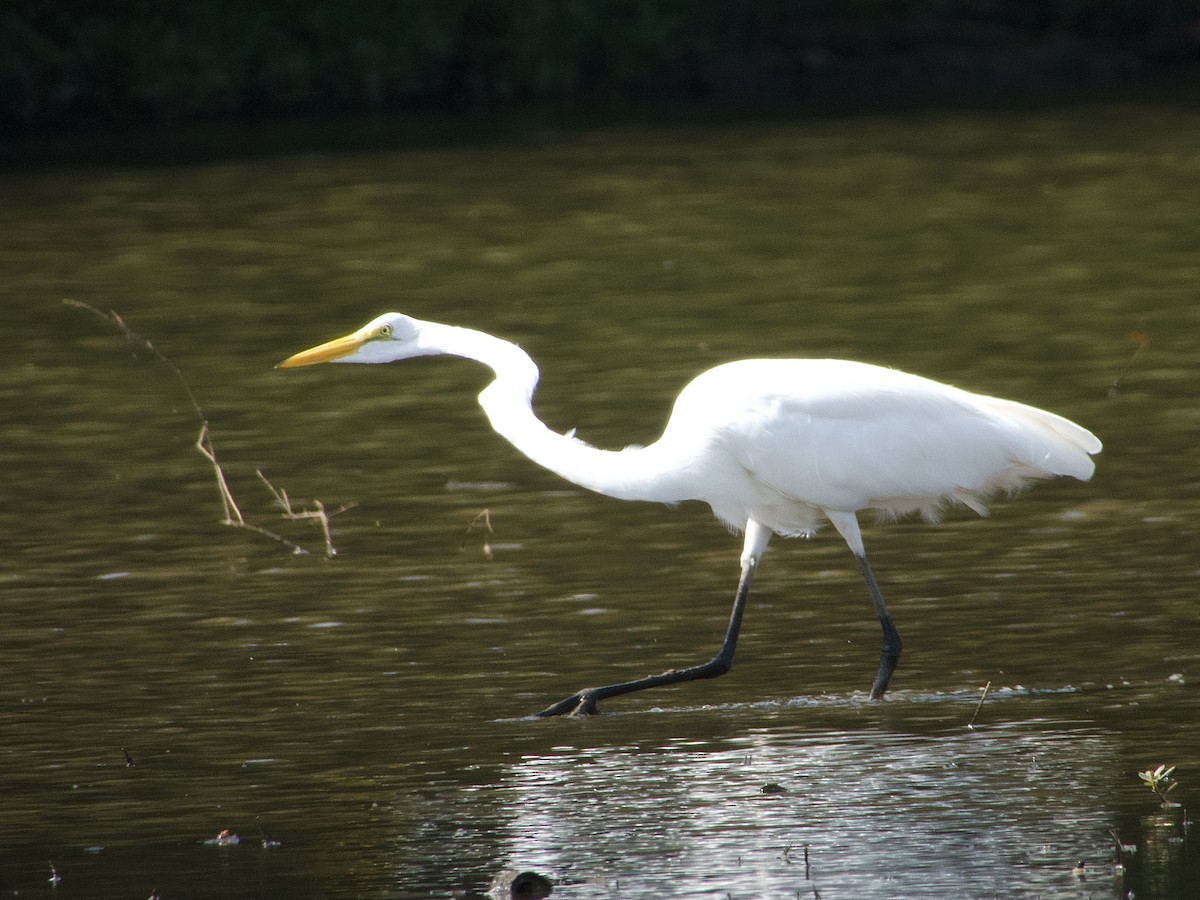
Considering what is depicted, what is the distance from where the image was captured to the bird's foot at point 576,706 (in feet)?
19.3

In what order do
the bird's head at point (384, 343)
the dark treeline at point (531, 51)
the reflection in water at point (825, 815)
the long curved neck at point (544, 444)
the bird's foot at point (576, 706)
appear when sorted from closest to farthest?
the reflection in water at point (825, 815), the bird's foot at point (576, 706), the long curved neck at point (544, 444), the bird's head at point (384, 343), the dark treeline at point (531, 51)

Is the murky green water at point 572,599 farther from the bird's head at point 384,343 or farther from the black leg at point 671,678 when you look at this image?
the bird's head at point 384,343

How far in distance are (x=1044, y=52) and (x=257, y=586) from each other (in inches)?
821

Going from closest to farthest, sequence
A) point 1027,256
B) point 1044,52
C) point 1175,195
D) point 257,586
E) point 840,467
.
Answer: point 840,467 → point 257,586 → point 1027,256 → point 1175,195 → point 1044,52

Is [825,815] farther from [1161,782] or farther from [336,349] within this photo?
[336,349]

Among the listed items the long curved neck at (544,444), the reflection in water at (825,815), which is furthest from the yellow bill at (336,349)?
the reflection in water at (825,815)

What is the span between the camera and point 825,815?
4.85 metres

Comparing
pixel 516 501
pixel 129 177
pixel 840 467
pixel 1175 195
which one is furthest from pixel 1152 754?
pixel 129 177

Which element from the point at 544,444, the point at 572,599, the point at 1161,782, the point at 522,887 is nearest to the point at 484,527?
the point at 572,599

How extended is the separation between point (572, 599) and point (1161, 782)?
102 inches

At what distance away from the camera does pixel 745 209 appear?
16406 millimetres

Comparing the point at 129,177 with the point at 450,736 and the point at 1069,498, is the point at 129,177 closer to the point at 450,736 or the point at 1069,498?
the point at 1069,498

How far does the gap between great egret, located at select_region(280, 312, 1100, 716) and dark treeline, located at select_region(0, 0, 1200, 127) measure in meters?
18.9

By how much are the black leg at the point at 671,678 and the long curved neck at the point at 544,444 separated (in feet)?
1.20
